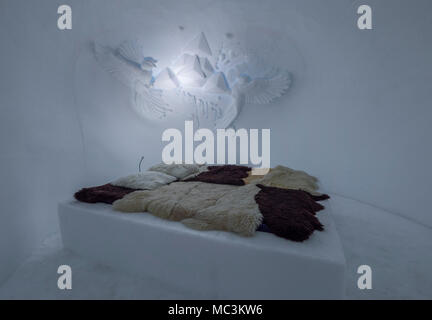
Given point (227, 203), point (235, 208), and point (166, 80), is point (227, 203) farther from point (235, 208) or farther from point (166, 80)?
point (166, 80)

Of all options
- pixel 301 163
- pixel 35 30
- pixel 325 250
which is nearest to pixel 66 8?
pixel 35 30

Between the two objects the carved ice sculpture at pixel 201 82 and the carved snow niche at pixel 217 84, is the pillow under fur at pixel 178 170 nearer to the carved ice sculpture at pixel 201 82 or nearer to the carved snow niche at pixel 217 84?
the carved ice sculpture at pixel 201 82

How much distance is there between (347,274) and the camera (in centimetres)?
147

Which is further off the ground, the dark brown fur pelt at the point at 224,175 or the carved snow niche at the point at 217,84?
the carved snow niche at the point at 217,84

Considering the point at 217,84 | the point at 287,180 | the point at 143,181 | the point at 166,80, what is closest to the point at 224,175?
the point at 287,180

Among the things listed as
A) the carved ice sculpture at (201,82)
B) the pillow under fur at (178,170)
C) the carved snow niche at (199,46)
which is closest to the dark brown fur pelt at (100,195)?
the pillow under fur at (178,170)

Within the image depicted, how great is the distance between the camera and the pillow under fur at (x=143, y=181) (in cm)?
200

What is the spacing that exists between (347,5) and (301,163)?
6.75 ft

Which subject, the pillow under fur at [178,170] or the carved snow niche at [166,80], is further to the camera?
the carved snow niche at [166,80]

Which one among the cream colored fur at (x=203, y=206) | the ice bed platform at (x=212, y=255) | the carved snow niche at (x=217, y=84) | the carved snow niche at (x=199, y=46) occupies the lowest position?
the ice bed platform at (x=212, y=255)

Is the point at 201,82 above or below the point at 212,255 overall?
→ above

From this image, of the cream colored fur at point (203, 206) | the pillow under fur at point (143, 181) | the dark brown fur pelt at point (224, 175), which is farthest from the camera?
the dark brown fur pelt at point (224, 175)

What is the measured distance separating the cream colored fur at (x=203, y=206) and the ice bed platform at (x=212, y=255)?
51 mm

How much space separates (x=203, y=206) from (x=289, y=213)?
570 mm
